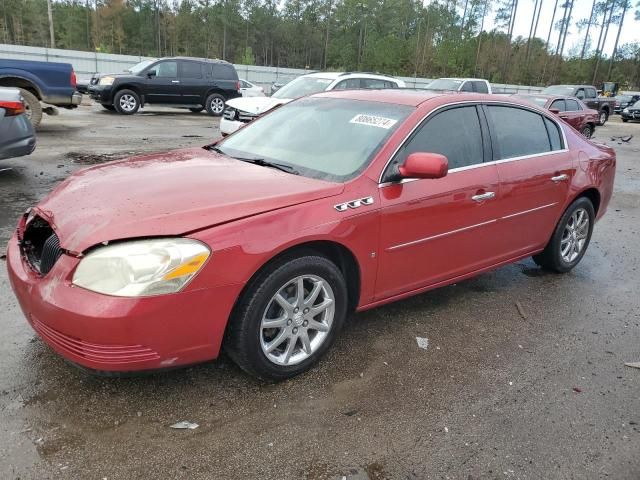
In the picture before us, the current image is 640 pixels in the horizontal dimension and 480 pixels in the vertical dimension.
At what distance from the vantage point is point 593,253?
5.75 meters

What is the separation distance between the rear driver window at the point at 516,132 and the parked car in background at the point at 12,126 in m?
5.67

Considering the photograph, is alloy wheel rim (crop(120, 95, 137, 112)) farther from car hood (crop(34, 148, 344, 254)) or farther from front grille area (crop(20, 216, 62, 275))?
front grille area (crop(20, 216, 62, 275))

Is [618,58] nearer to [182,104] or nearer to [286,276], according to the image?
[182,104]

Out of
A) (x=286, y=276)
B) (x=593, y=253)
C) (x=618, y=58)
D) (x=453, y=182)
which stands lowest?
(x=593, y=253)

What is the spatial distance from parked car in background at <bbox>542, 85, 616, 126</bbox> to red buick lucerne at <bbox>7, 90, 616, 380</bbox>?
17544 mm

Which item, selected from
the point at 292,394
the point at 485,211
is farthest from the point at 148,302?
the point at 485,211

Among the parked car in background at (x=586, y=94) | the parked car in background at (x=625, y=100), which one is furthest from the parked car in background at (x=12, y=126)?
the parked car in background at (x=625, y=100)

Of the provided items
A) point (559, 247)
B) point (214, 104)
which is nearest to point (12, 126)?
point (559, 247)

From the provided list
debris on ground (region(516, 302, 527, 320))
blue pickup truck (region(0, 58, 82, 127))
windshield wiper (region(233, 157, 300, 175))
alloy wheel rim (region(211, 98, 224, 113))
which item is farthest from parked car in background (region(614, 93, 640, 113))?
windshield wiper (region(233, 157, 300, 175))

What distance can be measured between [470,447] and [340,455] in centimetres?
63

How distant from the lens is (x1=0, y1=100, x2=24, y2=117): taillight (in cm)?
644

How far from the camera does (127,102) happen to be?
16.4m

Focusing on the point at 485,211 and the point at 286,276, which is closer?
the point at 286,276

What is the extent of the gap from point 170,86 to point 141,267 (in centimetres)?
1585
